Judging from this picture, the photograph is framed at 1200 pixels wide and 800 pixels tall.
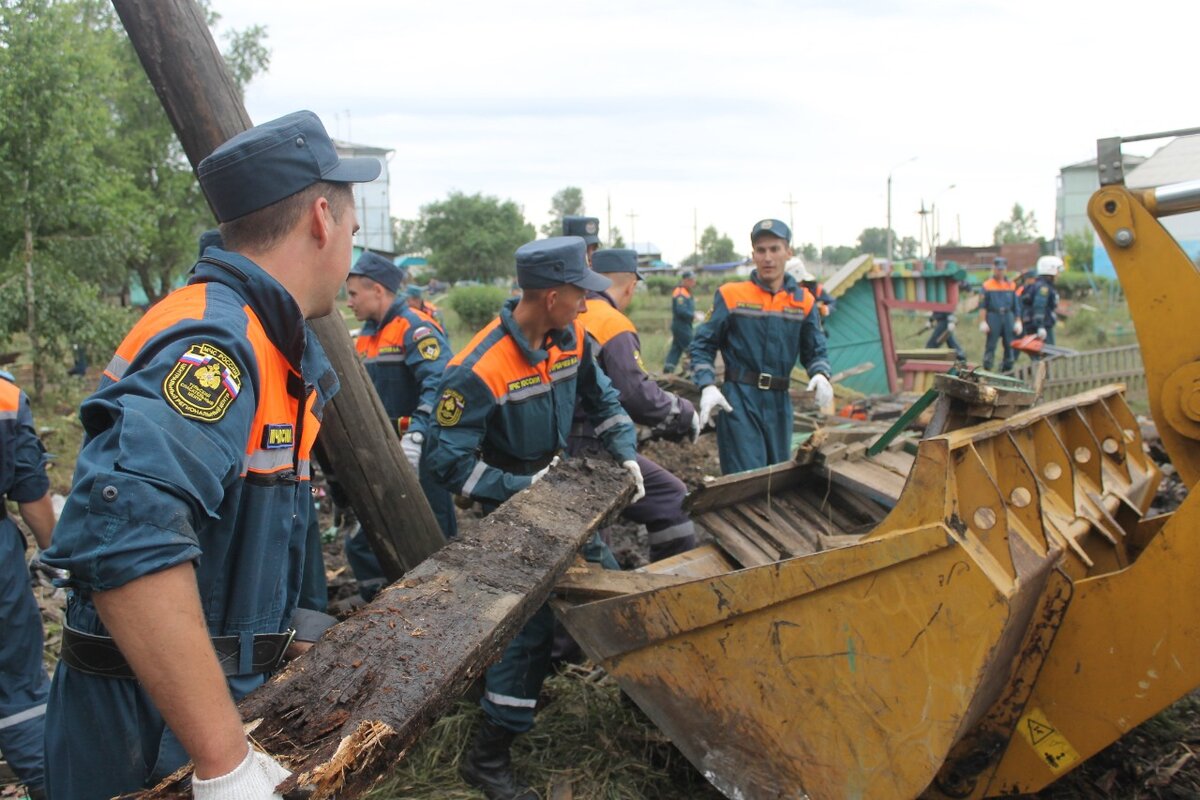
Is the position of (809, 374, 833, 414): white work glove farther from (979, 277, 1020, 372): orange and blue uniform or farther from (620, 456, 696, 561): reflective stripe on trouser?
(979, 277, 1020, 372): orange and blue uniform

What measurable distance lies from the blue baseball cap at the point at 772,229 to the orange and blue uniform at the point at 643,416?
42.5 inches

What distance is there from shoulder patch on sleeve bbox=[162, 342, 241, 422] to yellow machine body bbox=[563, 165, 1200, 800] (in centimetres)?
148

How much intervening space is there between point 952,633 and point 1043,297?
51.7ft

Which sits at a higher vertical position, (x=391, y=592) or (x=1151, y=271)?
(x=1151, y=271)

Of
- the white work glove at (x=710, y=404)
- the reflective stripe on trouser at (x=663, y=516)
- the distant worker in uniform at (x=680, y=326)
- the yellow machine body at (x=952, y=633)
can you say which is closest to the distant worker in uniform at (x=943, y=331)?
the distant worker in uniform at (x=680, y=326)

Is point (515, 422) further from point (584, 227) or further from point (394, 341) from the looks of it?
point (584, 227)

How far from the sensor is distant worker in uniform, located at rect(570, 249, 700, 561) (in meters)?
4.30

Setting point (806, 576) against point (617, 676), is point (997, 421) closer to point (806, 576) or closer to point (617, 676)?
point (806, 576)

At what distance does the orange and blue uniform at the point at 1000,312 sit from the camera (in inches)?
604

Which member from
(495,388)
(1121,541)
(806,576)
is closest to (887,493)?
(1121,541)

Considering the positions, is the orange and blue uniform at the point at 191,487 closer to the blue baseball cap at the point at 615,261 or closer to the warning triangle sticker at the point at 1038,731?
the warning triangle sticker at the point at 1038,731

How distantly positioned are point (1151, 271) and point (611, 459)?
196 centimetres

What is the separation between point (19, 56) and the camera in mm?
10172

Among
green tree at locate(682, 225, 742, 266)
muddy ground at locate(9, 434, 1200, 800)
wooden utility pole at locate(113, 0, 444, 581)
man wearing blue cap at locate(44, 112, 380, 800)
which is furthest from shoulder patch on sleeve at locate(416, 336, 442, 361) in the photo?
green tree at locate(682, 225, 742, 266)
